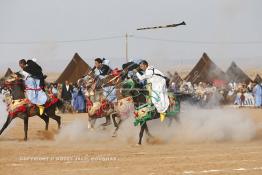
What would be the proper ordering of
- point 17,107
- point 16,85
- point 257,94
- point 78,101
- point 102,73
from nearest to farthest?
point 16,85, point 17,107, point 102,73, point 78,101, point 257,94

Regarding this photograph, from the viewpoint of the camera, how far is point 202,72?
4403cm

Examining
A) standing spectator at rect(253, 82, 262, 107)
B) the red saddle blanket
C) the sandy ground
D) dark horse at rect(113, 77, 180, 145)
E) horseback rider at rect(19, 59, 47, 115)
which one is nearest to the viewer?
the sandy ground

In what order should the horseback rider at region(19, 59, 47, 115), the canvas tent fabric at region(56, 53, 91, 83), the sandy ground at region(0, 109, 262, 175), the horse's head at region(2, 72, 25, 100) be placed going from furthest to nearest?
the canvas tent fabric at region(56, 53, 91, 83) → the horseback rider at region(19, 59, 47, 115) → the horse's head at region(2, 72, 25, 100) → the sandy ground at region(0, 109, 262, 175)

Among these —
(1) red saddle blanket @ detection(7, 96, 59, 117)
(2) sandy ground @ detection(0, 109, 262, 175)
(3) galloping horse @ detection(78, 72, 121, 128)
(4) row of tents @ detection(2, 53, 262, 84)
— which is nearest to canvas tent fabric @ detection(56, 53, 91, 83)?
(4) row of tents @ detection(2, 53, 262, 84)

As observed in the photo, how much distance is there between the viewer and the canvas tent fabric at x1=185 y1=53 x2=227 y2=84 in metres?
43.1

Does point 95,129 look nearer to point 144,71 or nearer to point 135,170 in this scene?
point 144,71

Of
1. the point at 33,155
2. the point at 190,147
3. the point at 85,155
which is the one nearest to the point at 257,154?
the point at 190,147

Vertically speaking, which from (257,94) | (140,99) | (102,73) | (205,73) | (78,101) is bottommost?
(78,101)

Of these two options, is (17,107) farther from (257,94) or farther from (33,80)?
(257,94)

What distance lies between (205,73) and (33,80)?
2518 centimetres

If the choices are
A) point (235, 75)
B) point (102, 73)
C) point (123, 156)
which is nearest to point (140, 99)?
point (102, 73)

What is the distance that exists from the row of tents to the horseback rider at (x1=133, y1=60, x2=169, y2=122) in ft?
73.3

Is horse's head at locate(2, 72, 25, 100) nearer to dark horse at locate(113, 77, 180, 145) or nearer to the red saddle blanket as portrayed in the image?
the red saddle blanket

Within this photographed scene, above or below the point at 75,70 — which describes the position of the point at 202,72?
below
